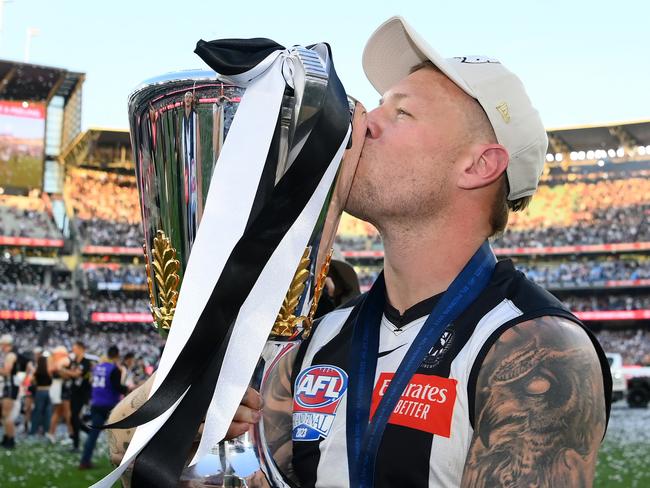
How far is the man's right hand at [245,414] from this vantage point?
151 cm

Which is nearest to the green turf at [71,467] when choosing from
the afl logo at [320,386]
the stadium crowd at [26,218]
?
the afl logo at [320,386]

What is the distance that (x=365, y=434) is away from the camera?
168cm

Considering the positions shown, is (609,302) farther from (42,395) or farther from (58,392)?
(42,395)

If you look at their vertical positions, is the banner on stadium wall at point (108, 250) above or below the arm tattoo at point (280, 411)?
below

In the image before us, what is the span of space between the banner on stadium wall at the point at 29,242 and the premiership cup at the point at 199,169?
1623 inches

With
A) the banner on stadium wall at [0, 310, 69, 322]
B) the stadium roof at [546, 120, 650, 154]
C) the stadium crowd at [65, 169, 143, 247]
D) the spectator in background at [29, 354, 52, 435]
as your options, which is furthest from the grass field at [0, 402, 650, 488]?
the stadium crowd at [65, 169, 143, 247]

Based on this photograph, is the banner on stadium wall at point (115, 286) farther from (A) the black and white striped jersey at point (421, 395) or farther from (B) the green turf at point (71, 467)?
(A) the black and white striped jersey at point (421, 395)

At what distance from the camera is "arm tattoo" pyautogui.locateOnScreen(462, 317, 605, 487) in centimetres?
152

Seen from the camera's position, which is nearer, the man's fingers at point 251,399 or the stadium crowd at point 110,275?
the man's fingers at point 251,399

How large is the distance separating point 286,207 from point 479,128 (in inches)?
23.7

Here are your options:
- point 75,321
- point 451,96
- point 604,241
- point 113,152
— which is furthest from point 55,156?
point 451,96

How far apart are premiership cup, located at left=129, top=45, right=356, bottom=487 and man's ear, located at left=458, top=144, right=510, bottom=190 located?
42 centimetres

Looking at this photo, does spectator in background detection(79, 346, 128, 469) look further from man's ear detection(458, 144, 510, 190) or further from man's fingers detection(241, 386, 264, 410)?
man's fingers detection(241, 386, 264, 410)

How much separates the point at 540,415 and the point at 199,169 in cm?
74
